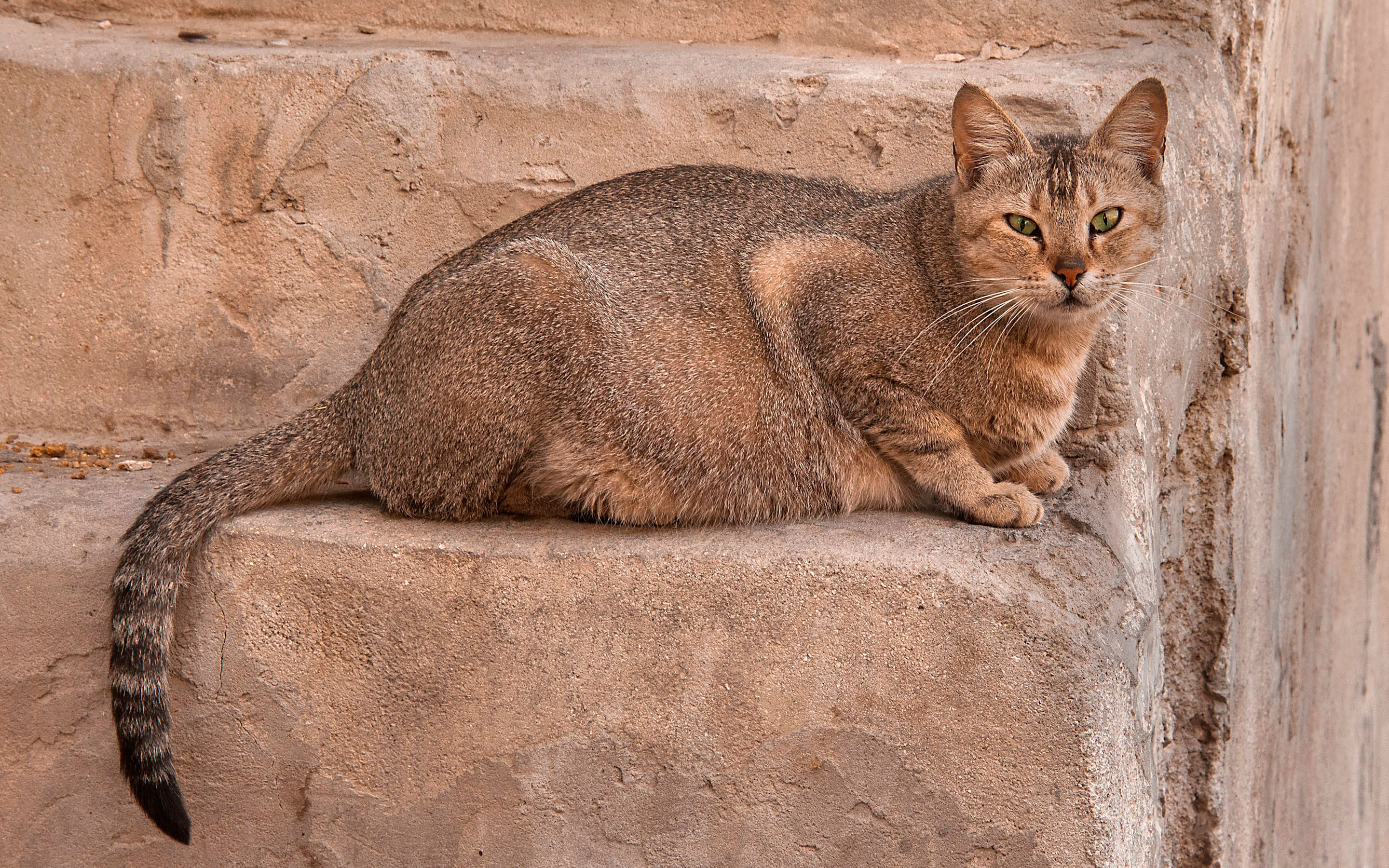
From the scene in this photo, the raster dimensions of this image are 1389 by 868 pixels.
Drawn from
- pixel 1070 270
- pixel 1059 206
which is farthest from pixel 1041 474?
pixel 1059 206

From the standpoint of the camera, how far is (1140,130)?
3240mm

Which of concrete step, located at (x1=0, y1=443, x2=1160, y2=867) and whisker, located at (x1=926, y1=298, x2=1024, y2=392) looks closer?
concrete step, located at (x1=0, y1=443, x2=1160, y2=867)

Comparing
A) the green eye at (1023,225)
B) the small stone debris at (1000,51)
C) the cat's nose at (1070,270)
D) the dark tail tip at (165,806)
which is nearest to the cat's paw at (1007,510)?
the cat's nose at (1070,270)

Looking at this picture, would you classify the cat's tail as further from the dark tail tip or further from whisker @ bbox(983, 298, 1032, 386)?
whisker @ bbox(983, 298, 1032, 386)

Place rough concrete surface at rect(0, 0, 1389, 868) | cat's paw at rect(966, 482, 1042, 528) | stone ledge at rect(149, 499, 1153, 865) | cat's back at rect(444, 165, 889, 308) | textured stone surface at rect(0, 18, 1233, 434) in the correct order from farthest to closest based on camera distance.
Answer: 1. textured stone surface at rect(0, 18, 1233, 434)
2. cat's back at rect(444, 165, 889, 308)
3. cat's paw at rect(966, 482, 1042, 528)
4. rough concrete surface at rect(0, 0, 1389, 868)
5. stone ledge at rect(149, 499, 1153, 865)

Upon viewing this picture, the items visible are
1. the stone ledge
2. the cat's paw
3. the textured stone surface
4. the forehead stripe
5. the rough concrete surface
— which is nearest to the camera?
the stone ledge

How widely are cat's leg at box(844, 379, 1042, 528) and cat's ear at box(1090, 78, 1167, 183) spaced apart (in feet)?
2.85

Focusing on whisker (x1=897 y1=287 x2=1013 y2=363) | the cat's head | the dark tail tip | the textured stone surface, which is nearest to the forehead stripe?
the cat's head

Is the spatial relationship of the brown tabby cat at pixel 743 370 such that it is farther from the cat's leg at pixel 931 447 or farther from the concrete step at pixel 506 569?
the concrete step at pixel 506 569

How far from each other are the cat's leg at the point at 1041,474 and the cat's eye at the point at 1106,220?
691 mm

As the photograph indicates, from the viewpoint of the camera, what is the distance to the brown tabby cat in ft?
10.6

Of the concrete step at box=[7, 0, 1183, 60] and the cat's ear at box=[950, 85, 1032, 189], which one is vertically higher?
the concrete step at box=[7, 0, 1183, 60]

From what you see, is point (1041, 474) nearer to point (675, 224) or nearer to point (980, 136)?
point (980, 136)

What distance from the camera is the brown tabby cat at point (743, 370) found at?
127 inches
